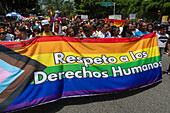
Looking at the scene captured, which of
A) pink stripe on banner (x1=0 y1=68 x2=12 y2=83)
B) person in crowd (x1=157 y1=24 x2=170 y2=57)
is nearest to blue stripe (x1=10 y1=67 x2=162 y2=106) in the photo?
pink stripe on banner (x1=0 y1=68 x2=12 y2=83)

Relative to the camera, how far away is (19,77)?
8.96 ft

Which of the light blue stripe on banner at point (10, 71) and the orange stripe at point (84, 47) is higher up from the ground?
the orange stripe at point (84, 47)

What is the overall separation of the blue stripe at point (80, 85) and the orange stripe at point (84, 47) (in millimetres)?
663

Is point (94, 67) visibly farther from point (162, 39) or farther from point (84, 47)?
point (162, 39)

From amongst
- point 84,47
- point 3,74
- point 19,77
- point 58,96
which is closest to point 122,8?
point 84,47

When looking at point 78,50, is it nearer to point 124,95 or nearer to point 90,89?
point 90,89

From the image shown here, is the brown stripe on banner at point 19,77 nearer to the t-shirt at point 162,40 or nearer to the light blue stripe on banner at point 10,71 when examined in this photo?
the light blue stripe on banner at point 10,71

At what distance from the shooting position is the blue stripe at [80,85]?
109 inches

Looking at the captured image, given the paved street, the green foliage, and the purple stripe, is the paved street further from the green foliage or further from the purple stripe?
the green foliage

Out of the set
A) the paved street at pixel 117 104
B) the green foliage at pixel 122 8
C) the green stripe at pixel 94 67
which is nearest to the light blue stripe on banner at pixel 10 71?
the green stripe at pixel 94 67

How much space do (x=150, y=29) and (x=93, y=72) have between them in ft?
11.4

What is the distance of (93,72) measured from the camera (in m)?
3.22

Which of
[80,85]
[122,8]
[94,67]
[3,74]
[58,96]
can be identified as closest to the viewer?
[3,74]

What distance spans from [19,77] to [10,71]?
0.21 meters
